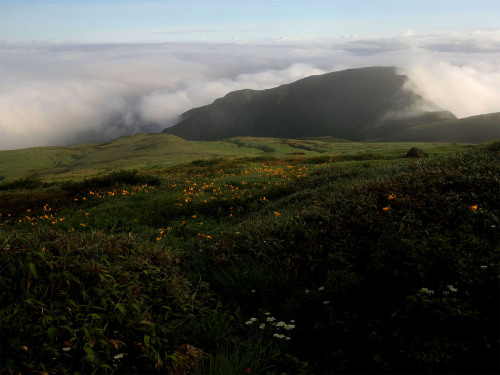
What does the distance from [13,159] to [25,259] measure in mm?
210950

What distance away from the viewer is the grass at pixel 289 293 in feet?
13.8

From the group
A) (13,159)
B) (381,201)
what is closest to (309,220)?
(381,201)

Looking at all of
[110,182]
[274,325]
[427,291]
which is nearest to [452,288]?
[427,291]

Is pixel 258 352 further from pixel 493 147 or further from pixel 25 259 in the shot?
pixel 493 147

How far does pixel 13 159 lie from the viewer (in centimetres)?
18000

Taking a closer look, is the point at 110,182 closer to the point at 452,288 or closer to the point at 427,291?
the point at 427,291

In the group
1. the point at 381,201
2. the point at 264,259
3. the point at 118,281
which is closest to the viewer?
the point at 118,281

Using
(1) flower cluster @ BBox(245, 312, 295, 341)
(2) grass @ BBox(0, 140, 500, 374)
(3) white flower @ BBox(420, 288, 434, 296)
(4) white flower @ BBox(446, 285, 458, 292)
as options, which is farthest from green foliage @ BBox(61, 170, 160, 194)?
(4) white flower @ BBox(446, 285, 458, 292)

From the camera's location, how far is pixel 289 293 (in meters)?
6.18

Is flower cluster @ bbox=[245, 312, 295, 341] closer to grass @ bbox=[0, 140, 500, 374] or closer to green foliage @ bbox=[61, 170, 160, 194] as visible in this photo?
grass @ bbox=[0, 140, 500, 374]

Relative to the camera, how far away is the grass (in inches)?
166

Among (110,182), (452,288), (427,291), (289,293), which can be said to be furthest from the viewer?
(110,182)

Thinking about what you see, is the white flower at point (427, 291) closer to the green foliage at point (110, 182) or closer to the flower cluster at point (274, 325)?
the flower cluster at point (274, 325)

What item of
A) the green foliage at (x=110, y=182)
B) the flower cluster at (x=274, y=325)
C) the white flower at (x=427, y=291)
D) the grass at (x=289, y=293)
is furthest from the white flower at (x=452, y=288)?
the green foliage at (x=110, y=182)
